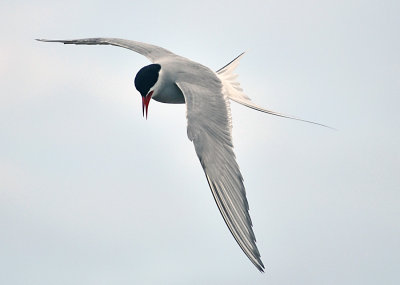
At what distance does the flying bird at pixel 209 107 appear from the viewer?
8.15 m

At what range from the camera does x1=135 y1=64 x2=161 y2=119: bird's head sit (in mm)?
10281

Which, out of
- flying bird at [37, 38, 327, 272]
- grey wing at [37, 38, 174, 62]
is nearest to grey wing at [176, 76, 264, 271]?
flying bird at [37, 38, 327, 272]

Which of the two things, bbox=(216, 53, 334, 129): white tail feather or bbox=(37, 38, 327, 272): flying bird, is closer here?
bbox=(37, 38, 327, 272): flying bird

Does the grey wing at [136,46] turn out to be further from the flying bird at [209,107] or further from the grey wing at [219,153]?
the grey wing at [219,153]

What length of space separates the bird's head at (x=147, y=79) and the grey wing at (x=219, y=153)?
1.30ft

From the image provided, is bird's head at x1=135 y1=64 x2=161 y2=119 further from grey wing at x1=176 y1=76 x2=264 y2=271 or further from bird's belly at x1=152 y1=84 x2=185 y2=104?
grey wing at x1=176 y1=76 x2=264 y2=271

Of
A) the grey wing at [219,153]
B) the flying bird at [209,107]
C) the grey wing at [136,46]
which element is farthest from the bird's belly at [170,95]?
the grey wing at [136,46]

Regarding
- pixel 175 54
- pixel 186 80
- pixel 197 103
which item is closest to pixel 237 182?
pixel 197 103

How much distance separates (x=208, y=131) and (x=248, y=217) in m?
1.35

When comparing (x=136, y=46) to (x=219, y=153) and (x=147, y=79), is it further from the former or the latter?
(x=219, y=153)

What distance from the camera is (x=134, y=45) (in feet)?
38.1

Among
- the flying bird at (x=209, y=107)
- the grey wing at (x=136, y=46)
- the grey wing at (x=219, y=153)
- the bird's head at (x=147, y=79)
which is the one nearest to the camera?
the grey wing at (x=219, y=153)

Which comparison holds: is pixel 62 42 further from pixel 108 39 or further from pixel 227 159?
pixel 227 159

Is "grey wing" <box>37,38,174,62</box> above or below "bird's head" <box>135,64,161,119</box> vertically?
above
